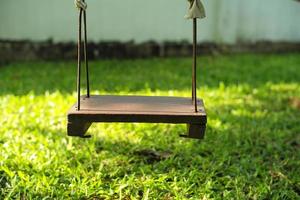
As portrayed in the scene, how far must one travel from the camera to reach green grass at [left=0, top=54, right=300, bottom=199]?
122 inches

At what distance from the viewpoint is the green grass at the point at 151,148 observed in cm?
311

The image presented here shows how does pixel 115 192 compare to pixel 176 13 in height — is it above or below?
below

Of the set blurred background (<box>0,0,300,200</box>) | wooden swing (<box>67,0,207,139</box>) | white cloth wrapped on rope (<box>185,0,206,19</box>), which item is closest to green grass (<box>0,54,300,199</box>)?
blurred background (<box>0,0,300,200</box>)

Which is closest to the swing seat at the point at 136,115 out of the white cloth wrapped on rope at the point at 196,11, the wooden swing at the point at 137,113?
the wooden swing at the point at 137,113

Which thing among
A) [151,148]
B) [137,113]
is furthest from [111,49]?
[137,113]

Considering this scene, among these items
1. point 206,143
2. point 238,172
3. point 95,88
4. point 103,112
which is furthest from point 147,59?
point 103,112

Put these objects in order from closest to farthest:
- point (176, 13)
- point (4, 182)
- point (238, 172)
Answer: point (4, 182) < point (238, 172) < point (176, 13)

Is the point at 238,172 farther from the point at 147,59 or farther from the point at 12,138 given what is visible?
the point at 147,59

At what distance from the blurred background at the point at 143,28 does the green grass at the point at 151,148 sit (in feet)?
5.65

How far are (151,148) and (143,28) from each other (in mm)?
4833

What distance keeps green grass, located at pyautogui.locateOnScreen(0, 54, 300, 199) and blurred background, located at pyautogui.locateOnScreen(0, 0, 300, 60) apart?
172cm

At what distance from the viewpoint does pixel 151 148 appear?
378cm

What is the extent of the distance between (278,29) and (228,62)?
220 cm

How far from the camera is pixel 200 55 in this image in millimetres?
8641
